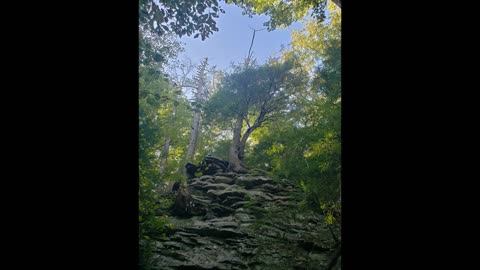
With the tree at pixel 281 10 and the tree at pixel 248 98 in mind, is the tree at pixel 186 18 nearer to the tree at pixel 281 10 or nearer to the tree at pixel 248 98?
the tree at pixel 281 10

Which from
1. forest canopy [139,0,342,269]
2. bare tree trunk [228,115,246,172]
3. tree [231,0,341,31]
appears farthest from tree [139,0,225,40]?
bare tree trunk [228,115,246,172]

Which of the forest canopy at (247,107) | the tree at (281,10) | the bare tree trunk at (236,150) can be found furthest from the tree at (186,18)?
the bare tree trunk at (236,150)

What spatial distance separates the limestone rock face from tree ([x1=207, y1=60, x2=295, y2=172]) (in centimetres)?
132

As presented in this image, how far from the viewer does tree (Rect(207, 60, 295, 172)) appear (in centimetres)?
484

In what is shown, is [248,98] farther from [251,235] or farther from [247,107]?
[251,235]

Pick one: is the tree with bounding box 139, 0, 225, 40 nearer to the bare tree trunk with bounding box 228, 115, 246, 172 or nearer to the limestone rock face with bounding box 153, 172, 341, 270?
the limestone rock face with bounding box 153, 172, 341, 270

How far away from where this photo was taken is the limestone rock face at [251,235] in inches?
97.2

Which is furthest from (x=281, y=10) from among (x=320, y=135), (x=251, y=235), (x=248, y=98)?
(x=251, y=235)

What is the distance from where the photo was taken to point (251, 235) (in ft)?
9.57

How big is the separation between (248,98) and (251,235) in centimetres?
288
